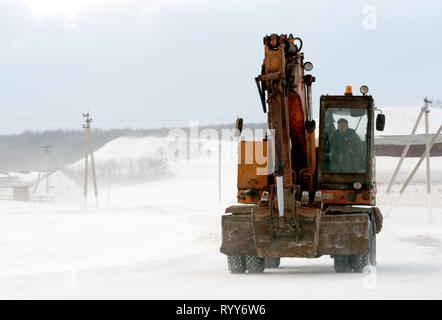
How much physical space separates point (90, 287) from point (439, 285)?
474 cm

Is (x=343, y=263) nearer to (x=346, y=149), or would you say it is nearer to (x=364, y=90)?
(x=346, y=149)

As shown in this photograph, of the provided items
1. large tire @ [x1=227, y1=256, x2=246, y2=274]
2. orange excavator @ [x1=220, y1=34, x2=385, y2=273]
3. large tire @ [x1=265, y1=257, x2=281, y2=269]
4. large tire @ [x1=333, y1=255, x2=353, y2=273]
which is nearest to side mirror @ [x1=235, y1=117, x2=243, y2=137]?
orange excavator @ [x1=220, y1=34, x2=385, y2=273]

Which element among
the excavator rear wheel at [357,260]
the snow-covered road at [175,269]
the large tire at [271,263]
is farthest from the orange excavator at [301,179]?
the large tire at [271,263]

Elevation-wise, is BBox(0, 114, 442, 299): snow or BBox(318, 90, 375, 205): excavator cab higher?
BBox(318, 90, 375, 205): excavator cab

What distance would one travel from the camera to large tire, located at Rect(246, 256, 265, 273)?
528 inches

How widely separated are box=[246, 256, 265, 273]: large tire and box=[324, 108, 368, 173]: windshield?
1.97 m

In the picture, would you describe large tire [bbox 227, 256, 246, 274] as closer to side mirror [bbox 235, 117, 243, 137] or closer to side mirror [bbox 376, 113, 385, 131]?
side mirror [bbox 235, 117, 243, 137]

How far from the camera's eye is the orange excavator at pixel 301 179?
1175 cm

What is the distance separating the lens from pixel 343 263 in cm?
1285

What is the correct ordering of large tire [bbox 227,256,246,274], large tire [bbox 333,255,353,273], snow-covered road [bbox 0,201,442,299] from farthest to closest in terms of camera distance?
large tire [bbox 227,256,246,274] → large tire [bbox 333,255,353,273] → snow-covered road [bbox 0,201,442,299]

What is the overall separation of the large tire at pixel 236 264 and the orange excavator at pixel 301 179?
17 millimetres

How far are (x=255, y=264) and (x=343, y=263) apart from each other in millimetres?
1548
